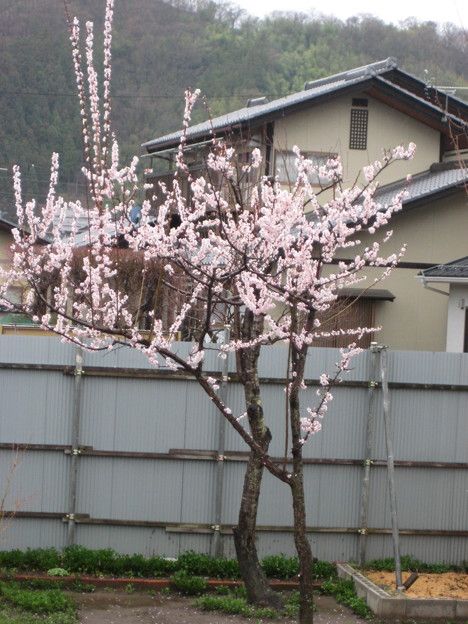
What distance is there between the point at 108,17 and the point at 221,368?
340 centimetres

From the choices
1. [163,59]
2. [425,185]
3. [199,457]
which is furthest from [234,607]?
[163,59]

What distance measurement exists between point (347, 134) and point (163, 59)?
96.1ft

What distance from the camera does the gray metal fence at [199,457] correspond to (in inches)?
388

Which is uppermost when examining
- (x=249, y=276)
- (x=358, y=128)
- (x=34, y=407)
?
(x=358, y=128)

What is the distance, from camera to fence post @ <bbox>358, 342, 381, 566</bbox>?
394 inches

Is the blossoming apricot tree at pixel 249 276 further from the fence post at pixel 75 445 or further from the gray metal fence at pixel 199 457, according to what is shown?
the gray metal fence at pixel 199 457

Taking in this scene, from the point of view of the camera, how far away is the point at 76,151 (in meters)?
38.2

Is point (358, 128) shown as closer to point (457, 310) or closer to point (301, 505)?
point (457, 310)

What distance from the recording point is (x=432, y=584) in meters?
9.41

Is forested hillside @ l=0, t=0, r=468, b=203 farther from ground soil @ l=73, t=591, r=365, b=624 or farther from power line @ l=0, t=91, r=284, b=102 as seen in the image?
ground soil @ l=73, t=591, r=365, b=624

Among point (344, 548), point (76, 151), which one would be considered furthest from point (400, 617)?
point (76, 151)

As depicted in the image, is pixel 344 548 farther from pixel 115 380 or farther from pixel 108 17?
pixel 108 17

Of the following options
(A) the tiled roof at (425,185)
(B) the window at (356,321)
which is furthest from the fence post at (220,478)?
(A) the tiled roof at (425,185)

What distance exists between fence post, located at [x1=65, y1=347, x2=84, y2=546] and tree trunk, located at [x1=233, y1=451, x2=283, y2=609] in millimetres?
1824
